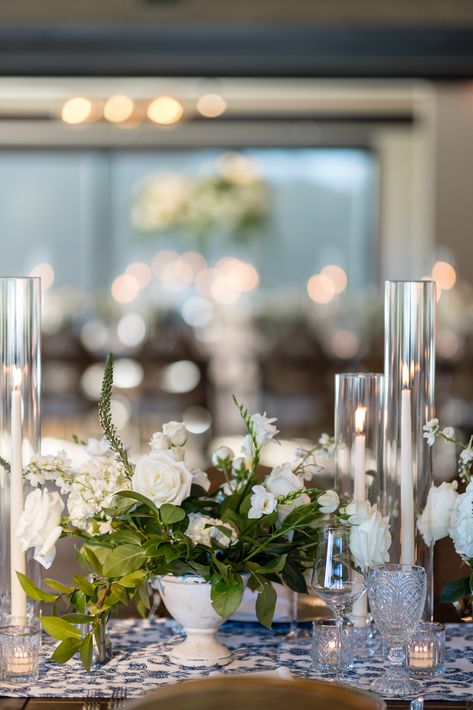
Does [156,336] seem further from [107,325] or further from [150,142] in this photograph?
[150,142]

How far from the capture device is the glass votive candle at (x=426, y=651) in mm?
1418

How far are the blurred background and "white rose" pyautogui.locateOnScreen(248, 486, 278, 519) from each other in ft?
12.8

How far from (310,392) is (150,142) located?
17.1 feet

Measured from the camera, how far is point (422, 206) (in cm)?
1115

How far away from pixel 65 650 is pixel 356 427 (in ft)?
1.64

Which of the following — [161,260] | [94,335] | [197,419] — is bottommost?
[197,419]

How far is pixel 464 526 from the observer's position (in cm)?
143

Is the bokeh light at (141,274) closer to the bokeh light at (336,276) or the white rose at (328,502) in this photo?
the bokeh light at (336,276)

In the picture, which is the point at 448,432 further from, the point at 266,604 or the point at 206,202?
the point at 206,202

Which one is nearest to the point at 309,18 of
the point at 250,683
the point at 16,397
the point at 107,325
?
the point at 107,325

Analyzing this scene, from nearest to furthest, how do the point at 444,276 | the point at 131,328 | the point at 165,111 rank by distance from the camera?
the point at 165,111 < the point at 131,328 < the point at 444,276

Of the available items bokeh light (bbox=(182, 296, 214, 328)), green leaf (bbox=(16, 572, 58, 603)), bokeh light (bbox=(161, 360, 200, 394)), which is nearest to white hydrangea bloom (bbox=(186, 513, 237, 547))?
green leaf (bbox=(16, 572, 58, 603))

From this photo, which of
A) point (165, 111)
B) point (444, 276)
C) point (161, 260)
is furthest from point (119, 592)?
point (161, 260)

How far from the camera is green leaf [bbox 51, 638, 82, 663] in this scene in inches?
54.4
